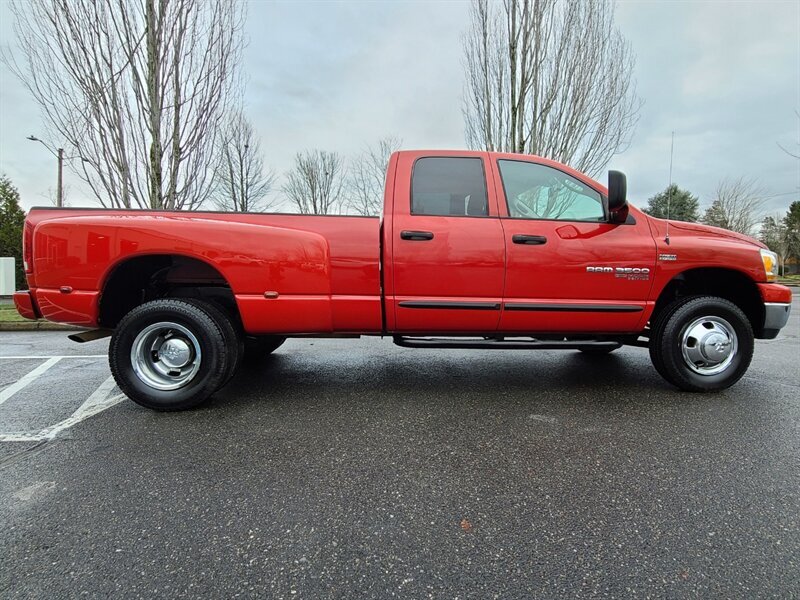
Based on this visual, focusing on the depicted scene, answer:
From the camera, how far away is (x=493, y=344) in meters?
3.23

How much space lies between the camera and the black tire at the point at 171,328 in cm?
293

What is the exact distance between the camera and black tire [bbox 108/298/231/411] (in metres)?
2.93

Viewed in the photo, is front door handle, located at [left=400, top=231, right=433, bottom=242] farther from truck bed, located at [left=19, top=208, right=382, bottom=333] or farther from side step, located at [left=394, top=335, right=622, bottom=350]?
side step, located at [left=394, top=335, right=622, bottom=350]

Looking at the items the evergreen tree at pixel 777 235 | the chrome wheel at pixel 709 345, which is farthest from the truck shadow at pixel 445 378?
the evergreen tree at pixel 777 235

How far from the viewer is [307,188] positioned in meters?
26.2

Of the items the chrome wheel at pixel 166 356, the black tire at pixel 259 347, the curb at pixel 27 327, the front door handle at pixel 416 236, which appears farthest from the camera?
the curb at pixel 27 327

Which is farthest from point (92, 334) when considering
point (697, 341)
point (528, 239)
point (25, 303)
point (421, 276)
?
point (697, 341)

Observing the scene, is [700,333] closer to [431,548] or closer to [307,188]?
[431,548]

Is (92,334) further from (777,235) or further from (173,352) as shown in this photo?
(777,235)

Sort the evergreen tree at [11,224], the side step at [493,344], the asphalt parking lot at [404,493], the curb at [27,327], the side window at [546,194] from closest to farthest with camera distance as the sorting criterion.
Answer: the asphalt parking lot at [404,493] → the side step at [493,344] → the side window at [546,194] → the curb at [27,327] → the evergreen tree at [11,224]

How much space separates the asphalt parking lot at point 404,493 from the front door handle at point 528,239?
1.22 meters

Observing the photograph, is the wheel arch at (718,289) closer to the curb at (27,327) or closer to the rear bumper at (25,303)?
the rear bumper at (25,303)

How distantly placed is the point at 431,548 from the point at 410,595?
23cm

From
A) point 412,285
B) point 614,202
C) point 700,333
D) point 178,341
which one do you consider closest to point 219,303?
point 178,341
